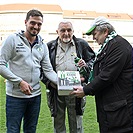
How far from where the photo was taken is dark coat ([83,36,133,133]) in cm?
221

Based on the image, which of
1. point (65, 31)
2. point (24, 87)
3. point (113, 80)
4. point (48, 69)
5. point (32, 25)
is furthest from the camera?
point (65, 31)

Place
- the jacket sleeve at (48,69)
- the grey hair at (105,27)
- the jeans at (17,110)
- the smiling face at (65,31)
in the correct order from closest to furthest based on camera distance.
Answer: the grey hair at (105,27) → the jeans at (17,110) → the jacket sleeve at (48,69) → the smiling face at (65,31)

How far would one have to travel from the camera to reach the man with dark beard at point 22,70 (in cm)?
246

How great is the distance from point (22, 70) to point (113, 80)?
33.0 inches

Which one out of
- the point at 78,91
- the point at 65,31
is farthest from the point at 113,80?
the point at 65,31

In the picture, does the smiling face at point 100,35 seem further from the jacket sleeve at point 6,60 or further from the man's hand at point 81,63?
the jacket sleeve at point 6,60

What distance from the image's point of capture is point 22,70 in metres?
2.56

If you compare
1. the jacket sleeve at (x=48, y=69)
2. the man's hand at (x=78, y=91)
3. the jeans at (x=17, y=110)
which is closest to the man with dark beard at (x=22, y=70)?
the jeans at (x=17, y=110)

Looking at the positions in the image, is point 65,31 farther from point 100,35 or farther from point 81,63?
point 100,35

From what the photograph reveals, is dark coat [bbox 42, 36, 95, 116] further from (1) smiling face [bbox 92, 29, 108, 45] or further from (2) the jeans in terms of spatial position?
(1) smiling face [bbox 92, 29, 108, 45]

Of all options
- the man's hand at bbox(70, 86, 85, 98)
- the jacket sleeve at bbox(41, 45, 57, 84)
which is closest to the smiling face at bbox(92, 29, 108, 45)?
the man's hand at bbox(70, 86, 85, 98)

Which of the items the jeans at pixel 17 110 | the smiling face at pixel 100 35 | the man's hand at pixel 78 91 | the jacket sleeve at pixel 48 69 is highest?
the smiling face at pixel 100 35

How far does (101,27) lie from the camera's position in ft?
7.64

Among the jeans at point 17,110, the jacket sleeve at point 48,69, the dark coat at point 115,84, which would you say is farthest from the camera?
the jacket sleeve at point 48,69
